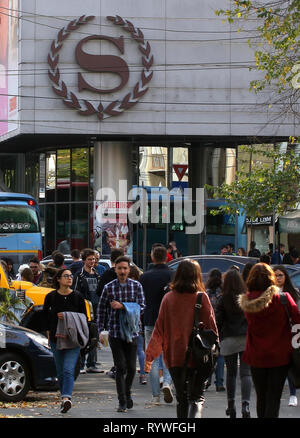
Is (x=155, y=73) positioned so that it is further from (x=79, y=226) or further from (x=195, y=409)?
(x=195, y=409)

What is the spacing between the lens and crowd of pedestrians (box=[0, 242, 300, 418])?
8.44 m

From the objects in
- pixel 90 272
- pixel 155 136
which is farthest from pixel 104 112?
pixel 90 272

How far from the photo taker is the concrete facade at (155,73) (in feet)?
132

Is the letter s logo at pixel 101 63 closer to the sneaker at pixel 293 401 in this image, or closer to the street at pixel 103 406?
the street at pixel 103 406

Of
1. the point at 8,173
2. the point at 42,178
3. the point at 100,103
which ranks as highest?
the point at 100,103

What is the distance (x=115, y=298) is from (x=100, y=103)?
29.3 m

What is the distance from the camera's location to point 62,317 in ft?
36.5

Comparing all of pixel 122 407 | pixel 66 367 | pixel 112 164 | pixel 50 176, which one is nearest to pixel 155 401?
pixel 122 407

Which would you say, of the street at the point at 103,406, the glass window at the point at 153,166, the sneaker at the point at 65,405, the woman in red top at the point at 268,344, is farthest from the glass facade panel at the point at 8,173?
the woman in red top at the point at 268,344

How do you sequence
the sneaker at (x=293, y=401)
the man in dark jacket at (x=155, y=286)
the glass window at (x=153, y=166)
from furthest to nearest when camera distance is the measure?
the glass window at (x=153, y=166) < the man in dark jacket at (x=155, y=286) < the sneaker at (x=293, y=401)

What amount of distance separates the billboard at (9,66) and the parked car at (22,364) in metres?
29.3

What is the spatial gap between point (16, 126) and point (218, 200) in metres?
9.52

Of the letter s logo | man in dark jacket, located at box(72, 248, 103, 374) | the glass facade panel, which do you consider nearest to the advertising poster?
the letter s logo

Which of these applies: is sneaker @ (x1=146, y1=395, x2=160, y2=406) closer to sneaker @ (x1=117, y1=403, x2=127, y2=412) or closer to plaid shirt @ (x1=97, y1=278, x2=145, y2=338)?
sneaker @ (x1=117, y1=403, x2=127, y2=412)
